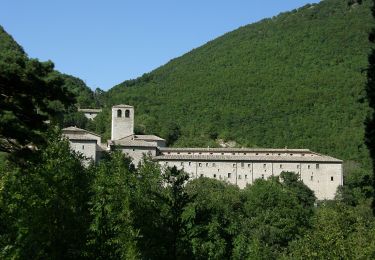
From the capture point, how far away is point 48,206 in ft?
63.2

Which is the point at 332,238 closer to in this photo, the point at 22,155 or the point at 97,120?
the point at 22,155

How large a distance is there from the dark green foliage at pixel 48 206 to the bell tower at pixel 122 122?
2180 inches

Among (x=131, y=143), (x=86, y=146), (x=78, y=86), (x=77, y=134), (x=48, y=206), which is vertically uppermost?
(x=78, y=86)

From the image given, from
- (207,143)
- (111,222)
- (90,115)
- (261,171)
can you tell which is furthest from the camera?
(90,115)

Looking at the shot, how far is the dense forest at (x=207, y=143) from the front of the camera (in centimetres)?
1503

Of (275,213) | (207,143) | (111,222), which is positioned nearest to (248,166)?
(275,213)

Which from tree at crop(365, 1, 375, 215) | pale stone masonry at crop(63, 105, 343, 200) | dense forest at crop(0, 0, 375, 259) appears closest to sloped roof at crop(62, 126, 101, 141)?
pale stone masonry at crop(63, 105, 343, 200)

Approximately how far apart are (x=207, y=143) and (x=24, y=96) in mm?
83309

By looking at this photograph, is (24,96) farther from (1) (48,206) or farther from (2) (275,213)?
(2) (275,213)

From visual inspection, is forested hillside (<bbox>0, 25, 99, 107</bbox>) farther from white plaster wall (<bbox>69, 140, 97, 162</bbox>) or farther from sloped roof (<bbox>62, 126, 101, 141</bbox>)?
white plaster wall (<bbox>69, 140, 97, 162</bbox>)

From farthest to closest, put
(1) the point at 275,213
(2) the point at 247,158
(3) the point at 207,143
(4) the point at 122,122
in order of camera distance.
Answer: (3) the point at 207,143 → (4) the point at 122,122 → (2) the point at 247,158 → (1) the point at 275,213

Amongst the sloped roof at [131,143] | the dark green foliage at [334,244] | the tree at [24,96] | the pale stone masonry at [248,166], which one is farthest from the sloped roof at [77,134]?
the tree at [24,96]

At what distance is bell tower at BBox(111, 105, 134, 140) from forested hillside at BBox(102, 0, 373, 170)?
13006mm

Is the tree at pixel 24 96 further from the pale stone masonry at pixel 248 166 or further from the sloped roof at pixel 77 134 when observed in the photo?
the pale stone masonry at pixel 248 166
